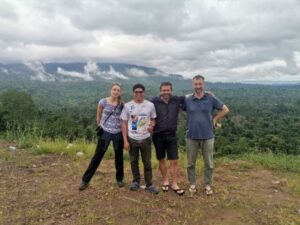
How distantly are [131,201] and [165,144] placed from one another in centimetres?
86

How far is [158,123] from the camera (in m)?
5.01

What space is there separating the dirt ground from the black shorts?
20.7 inches

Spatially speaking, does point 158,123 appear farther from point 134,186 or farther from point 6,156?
point 6,156

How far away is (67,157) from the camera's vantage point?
741 cm

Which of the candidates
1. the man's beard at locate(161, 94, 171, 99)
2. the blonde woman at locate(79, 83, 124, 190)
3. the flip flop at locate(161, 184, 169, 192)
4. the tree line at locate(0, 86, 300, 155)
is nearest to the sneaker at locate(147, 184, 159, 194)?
the flip flop at locate(161, 184, 169, 192)

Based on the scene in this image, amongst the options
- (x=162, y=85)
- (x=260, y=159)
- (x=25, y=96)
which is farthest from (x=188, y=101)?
(x=25, y=96)

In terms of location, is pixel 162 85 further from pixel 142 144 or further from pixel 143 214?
pixel 143 214

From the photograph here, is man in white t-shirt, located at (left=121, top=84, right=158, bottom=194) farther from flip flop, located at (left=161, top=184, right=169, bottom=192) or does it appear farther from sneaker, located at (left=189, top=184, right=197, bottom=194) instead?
sneaker, located at (left=189, top=184, right=197, bottom=194)

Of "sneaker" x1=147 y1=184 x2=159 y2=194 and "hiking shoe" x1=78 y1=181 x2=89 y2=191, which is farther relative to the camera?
"hiking shoe" x1=78 y1=181 x2=89 y2=191

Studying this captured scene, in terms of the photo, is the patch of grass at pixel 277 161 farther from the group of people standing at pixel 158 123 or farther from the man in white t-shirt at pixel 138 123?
the man in white t-shirt at pixel 138 123

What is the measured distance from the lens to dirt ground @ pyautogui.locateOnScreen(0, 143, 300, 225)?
4441 millimetres

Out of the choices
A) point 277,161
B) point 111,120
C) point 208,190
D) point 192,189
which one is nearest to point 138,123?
point 111,120

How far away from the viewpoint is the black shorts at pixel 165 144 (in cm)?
503

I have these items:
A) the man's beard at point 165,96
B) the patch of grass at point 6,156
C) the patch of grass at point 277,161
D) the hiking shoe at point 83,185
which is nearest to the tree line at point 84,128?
the patch of grass at point 277,161
